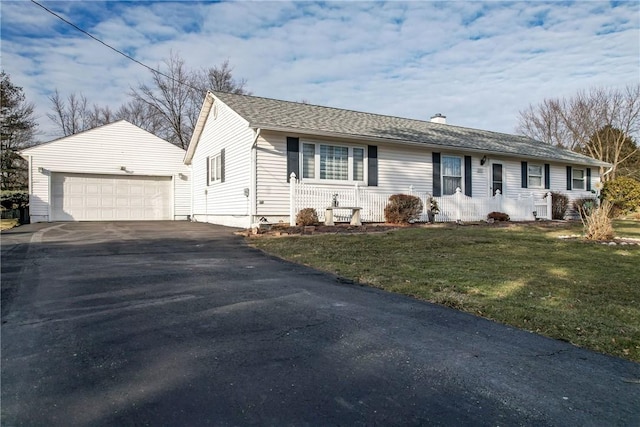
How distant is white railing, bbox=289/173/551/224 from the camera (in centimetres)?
1180

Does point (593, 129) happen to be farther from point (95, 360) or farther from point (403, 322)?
point (95, 360)

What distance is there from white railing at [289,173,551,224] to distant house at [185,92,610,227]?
46 mm

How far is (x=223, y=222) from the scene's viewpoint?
49.3ft

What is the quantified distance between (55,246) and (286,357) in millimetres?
7774

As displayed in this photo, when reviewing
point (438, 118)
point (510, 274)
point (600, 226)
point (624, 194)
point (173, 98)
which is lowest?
point (510, 274)

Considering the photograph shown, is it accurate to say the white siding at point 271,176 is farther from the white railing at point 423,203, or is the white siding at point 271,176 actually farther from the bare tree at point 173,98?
the bare tree at point 173,98

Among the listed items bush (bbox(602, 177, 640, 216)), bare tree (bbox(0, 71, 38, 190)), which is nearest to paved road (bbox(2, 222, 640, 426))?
bush (bbox(602, 177, 640, 216))

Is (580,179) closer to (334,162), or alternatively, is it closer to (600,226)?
(600,226)

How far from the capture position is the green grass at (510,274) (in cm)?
387

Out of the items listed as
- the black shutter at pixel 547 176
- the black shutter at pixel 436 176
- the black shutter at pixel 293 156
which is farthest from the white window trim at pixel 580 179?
the black shutter at pixel 293 156

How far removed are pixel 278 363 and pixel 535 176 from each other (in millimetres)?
18942

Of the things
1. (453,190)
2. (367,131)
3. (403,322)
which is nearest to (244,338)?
(403,322)

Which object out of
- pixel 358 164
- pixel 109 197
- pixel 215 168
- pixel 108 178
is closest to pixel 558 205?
pixel 358 164

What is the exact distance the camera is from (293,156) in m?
12.6
